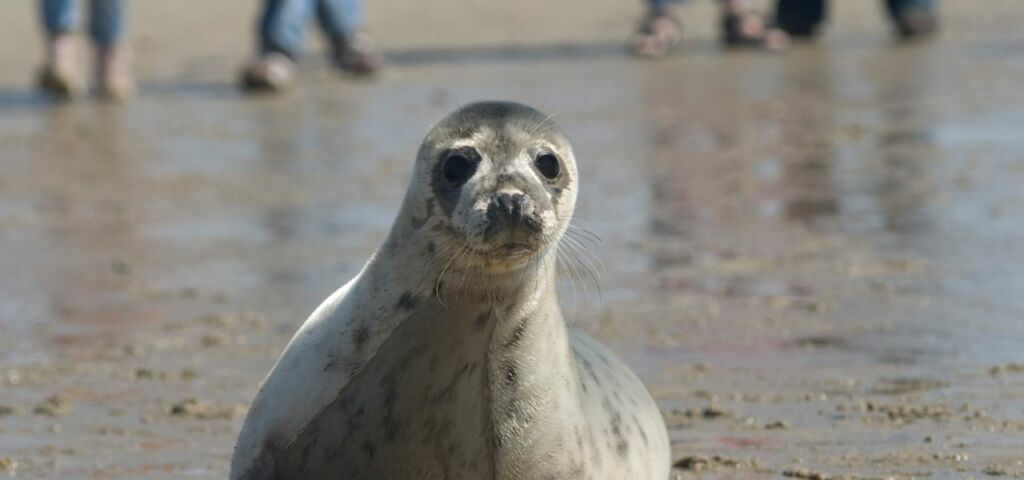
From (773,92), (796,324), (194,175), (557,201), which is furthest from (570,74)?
(557,201)

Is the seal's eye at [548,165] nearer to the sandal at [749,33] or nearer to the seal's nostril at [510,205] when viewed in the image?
the seal's nostril at [510,205]

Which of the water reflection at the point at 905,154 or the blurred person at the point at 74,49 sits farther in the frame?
the blurred person at the point at 74,49

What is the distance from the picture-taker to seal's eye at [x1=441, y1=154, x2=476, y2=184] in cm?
Result: 377

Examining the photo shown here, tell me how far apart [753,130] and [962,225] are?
3.00 m

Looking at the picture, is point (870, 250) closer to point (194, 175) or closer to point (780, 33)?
point (194, 175)

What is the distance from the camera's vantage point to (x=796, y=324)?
604 cm

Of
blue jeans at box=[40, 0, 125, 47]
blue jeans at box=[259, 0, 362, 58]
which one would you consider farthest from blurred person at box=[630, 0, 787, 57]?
blue jeans at box=[40, 0, 125, 47]

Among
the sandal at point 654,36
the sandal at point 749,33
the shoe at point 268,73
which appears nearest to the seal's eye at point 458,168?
the shoe at point 268,73

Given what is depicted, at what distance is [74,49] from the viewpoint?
1271 cm

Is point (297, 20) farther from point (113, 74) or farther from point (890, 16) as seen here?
point (890, 16)

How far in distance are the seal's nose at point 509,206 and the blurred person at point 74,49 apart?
8.88 meters

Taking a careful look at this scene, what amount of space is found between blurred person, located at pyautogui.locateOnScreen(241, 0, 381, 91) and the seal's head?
884 centimetres

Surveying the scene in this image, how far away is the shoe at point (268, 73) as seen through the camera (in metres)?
12.7

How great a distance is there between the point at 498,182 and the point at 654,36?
10348 millimetres
